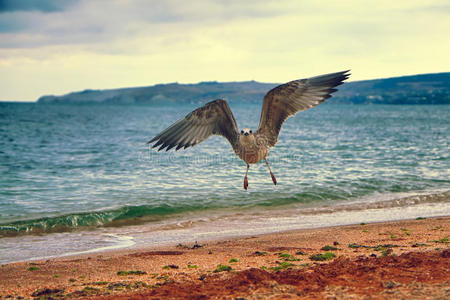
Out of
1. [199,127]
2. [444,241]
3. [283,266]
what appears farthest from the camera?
[444,241]

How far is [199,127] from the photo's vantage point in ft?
26.4

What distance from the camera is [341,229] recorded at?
13695 millimetres

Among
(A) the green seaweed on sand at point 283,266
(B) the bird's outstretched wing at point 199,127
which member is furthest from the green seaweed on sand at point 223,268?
(B) the bird's outstretched wing at point 199,127

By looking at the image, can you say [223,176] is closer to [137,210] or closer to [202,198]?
[202,198]

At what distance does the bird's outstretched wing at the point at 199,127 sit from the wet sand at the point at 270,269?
223cm

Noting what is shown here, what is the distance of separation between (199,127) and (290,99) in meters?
1.50

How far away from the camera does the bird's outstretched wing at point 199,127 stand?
25.5 feet

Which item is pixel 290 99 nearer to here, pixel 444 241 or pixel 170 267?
pixel 170 267

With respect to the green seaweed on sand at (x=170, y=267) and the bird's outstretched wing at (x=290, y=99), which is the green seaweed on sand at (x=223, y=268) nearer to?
the green seaweed on sand at (x=170, y=267)

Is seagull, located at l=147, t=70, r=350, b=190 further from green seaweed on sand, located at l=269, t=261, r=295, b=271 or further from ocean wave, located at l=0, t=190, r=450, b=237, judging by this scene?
ocean wave, located at l=0, t=190, r=450, b=237

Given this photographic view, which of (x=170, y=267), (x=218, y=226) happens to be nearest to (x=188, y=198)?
(x=218, y=226)

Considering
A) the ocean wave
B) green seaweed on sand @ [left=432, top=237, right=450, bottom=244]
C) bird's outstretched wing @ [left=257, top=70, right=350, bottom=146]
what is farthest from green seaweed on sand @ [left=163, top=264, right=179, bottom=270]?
green seaweed on sand @ [left=432, top=237, right=450, bottom=244]

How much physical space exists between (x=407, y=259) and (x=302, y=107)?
338cm

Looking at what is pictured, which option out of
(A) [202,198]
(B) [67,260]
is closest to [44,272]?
(B) [67,260]
